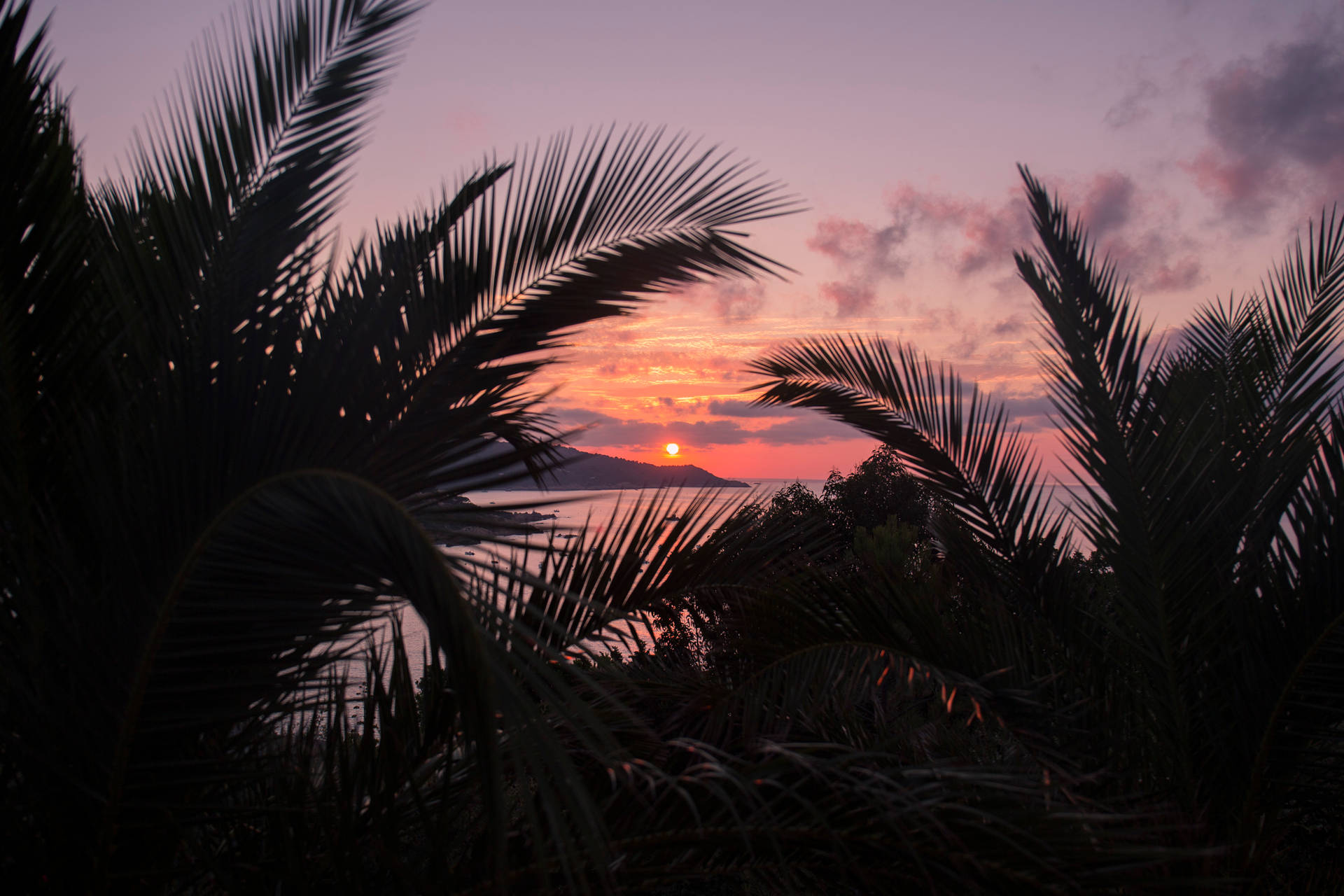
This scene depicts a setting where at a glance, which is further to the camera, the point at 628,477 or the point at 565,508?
the point at 628,477

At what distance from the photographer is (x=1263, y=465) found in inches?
146

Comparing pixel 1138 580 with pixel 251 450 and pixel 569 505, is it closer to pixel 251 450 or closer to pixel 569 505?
pixel 569 505

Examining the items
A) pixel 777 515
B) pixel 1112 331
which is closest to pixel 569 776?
pixel 777 515

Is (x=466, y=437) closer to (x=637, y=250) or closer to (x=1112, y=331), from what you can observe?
(x=637, y=250)

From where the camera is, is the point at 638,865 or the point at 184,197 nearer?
the point at 638,865

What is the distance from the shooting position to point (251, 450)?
1661 millimetres

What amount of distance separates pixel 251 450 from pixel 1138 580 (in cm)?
307

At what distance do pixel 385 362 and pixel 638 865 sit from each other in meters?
1.41

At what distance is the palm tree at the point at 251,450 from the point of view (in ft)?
5.24

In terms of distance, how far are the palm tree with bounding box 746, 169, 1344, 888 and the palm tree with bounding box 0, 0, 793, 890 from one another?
1.46 metres

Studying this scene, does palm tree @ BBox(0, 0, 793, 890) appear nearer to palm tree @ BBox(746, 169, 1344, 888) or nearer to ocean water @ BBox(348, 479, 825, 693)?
ocean water @ BBox(348, 479, 825, 693)

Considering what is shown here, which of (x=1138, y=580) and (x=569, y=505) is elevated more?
(x=569, y=505)

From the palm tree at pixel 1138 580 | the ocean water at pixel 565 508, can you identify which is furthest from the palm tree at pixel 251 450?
the palm tree at pixel 1138 580

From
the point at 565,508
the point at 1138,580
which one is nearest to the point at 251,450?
→ the point at 565,508
